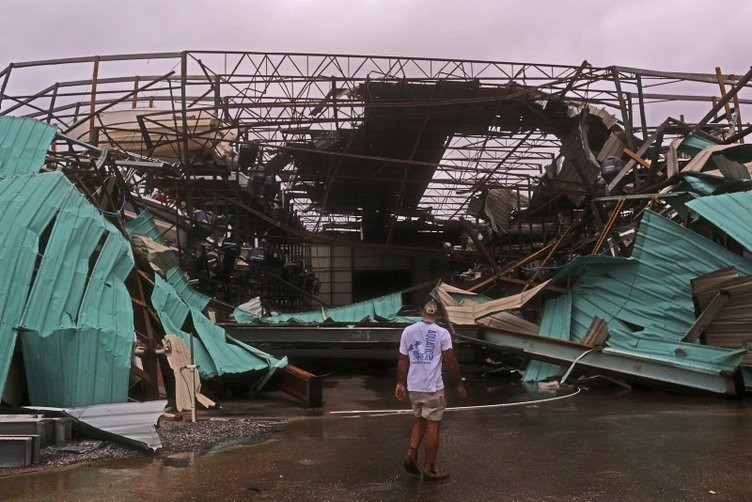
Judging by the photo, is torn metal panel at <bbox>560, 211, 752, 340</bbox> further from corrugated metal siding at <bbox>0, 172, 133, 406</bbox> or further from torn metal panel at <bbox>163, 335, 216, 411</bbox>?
corrugated metal siding at <bbox>0, 172, 133, 406</bbox>

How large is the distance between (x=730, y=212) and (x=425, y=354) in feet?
23.7

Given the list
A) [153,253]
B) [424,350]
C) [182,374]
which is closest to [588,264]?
[424,350]

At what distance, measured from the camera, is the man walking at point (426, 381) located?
4715 millimetres

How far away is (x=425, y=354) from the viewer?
4.88m

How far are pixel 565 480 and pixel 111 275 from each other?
239 inches

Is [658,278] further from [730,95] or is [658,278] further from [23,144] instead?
[23,144]

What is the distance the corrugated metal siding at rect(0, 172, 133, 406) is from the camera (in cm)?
615

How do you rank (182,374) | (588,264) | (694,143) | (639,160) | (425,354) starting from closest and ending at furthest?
(425,354), (182,374), (588,264), (694,143), (639,160)

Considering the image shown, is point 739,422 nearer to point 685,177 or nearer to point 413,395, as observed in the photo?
point 413,395

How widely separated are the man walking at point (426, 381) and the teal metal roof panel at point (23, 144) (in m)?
6.10

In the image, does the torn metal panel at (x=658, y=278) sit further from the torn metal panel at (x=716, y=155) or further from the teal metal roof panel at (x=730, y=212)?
the torn metal panel at (x=716, y=155)

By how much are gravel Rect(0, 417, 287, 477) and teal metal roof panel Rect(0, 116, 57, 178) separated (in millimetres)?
4065

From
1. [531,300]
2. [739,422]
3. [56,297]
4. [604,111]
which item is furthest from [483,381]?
[604,111]

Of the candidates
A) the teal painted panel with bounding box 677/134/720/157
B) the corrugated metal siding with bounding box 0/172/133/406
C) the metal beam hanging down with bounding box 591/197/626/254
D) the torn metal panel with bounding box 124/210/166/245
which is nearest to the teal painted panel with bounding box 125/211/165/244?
the torn metal panel with bounding box 124/210/166/245
